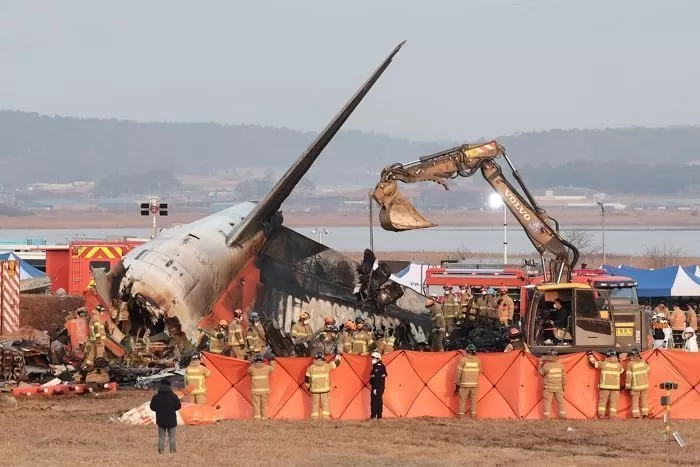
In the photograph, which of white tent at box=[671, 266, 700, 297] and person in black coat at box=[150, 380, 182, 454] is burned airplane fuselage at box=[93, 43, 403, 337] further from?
white tent at box=[671, 266, 700, 297]

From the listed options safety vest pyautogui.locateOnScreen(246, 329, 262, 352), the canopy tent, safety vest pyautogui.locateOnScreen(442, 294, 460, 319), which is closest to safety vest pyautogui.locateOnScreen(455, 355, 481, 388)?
safety vest pyautogui.locateOnScreen(246, 329, 262, 352)

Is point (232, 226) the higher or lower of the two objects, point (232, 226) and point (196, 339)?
the higher

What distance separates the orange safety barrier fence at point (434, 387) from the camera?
79.6 feet

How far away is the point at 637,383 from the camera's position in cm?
2397

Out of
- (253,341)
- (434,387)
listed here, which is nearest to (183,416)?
(434,387)

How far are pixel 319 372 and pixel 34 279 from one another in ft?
95.5

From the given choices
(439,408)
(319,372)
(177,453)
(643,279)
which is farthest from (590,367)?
(643,279)

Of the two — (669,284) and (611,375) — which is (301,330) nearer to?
(611,375)

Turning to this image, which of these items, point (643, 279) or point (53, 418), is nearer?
point (53, 418)

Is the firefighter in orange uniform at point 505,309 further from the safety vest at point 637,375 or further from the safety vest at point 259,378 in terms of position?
the safety vest at point 259,378

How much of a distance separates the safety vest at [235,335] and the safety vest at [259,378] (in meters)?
5.02

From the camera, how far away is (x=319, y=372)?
934 inches

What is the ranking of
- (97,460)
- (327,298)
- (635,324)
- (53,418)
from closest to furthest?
1. (97,460)
2. (53,418)
3. (635,324)
4. (327,298)

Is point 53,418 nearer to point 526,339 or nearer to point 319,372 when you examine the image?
point 319,372
